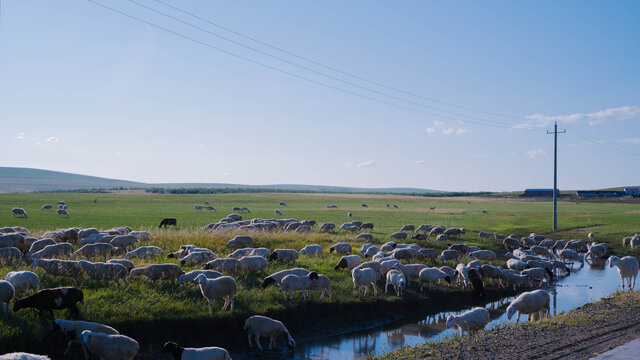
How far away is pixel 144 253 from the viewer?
18984 millimetres

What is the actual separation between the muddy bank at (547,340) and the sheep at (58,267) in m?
10.2

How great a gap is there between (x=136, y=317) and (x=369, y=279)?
7966 millimetres

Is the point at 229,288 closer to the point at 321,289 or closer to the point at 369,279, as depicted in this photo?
the point at 321,289

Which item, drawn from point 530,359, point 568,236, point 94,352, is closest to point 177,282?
point 94,352

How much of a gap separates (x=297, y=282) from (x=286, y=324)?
5.19 feet

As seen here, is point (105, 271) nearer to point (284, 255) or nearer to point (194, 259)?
point (194, 259)

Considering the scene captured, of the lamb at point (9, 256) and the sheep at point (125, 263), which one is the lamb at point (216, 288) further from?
the lamb at point (9, 256)

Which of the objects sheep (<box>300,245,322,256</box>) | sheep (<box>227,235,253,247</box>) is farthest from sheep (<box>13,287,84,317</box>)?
sheep (<box>300,245,322,256</box>)

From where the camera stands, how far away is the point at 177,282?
14.5 meters

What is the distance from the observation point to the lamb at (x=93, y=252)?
58.4ft

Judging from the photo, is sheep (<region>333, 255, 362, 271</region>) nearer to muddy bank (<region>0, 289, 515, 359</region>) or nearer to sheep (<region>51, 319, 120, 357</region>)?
muddy bank (<region>0, 289, 515, 359</region>)

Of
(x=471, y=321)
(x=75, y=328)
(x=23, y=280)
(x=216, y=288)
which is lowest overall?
(x=471, y=321)

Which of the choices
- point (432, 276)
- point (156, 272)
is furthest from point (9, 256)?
point (432, 276)

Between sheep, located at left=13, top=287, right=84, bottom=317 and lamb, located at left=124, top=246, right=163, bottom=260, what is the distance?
6861 millimetres
